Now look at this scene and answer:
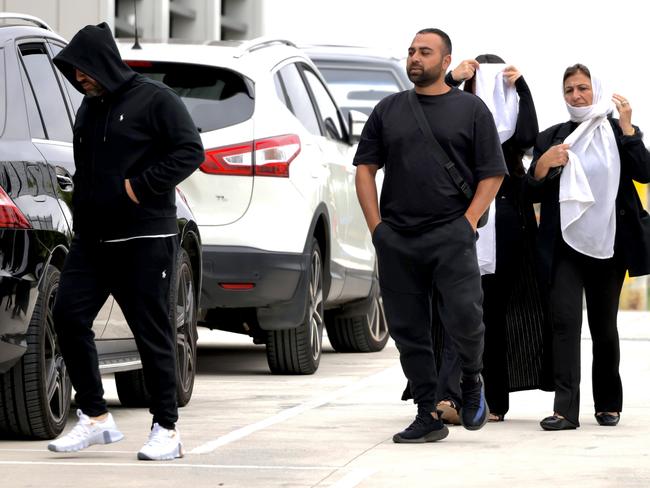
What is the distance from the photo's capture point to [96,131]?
7.62 meters

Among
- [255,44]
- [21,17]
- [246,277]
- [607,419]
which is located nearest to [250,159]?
[246,277]

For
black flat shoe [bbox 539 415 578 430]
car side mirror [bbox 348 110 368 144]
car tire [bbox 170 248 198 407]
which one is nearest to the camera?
black flat shoe [bbox 539 415 578 430]

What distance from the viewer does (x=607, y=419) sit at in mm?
9125

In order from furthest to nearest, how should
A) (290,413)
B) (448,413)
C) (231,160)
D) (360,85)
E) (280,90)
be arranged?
(360,85) < (280,90) < (231,160) < (290,413) < (448,413)

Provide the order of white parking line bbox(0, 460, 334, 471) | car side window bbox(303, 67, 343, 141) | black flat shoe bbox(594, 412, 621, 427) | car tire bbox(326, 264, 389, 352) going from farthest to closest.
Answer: car tire bbox(326, 264, 389, 352), car side window bbox(303, 67, 343, 141), black flat shoe bbox(594, 412, 621, 427), white parking line bbox(0, 460, 334, 471)

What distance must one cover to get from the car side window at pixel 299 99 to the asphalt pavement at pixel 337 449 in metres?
1.74

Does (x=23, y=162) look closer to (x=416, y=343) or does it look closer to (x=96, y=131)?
(x=96, y=131)

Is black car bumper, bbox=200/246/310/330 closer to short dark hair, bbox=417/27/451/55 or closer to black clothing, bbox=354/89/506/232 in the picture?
black clothing, bbox=354/89/506/232

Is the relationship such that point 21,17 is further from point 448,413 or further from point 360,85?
point 360,85

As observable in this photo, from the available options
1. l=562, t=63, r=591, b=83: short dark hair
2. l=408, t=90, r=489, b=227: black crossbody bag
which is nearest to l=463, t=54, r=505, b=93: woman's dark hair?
l=562, t=63, r=591, b=83: short dark hair

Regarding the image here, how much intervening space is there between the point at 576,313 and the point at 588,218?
463 mm

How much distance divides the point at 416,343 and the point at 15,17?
2.40 m

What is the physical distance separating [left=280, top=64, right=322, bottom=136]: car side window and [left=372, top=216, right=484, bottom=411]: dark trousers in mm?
3800

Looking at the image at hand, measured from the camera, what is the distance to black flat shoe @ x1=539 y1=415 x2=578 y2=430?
8891 millimetres
